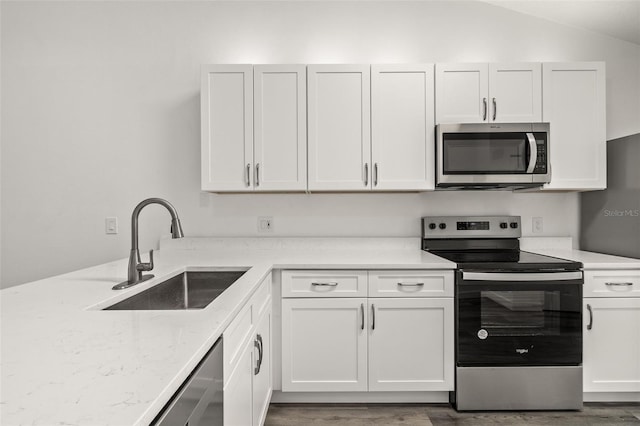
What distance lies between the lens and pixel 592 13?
2.49 metres

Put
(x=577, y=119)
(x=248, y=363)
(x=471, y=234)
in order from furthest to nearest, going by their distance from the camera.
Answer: (x=471, y=234)
(x=577, y=119)
(x=248, y=363)

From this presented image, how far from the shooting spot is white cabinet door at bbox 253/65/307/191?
238 centimetres

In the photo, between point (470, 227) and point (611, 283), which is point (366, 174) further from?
point (611, 283)

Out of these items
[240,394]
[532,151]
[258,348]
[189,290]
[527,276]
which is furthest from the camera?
[532,151]

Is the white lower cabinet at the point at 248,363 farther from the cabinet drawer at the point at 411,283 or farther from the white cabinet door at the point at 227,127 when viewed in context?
the white cabinet door at the point at 227,127

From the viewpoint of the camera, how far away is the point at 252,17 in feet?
8.91

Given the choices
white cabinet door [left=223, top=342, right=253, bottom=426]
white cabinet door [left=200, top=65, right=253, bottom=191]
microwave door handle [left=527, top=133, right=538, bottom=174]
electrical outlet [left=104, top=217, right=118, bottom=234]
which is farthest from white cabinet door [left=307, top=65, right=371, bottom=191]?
electrical outlet [left=104, top=217, right=118, bottom=234]

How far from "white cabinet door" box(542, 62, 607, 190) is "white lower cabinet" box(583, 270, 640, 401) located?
63cm

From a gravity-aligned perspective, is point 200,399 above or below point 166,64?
below

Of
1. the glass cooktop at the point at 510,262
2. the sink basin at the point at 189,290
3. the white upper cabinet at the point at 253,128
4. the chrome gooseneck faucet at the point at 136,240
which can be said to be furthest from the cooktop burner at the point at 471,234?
the chrome gooseneck faucet at the point at 136,240

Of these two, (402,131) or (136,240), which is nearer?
(136,240)

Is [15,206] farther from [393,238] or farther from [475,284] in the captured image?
[475,284]

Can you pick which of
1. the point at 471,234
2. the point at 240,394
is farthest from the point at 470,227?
the point at 240,394

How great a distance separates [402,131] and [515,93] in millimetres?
763
